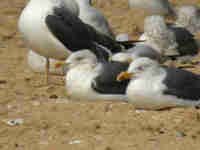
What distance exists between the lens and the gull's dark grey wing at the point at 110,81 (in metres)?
6.62

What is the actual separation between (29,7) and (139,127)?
10.2 ft

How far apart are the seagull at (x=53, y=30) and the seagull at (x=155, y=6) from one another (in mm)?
6228

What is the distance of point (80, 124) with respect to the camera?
5.61 metres

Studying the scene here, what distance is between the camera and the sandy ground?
5012 mm

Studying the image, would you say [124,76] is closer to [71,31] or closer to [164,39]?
[71,31]

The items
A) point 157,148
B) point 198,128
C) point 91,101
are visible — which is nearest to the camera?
point 157,148

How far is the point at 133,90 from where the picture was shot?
6.09 metres

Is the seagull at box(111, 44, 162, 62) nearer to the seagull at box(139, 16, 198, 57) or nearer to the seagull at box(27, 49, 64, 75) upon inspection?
the seagull at box(139, 16, 198, 57)

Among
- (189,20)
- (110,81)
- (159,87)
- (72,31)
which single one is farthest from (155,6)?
(159,87)

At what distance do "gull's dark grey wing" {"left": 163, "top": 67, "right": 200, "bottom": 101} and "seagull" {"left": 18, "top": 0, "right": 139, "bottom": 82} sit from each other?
206 cm

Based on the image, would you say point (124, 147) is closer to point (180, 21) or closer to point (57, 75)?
point (57, 75)

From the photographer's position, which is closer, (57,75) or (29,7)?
(29,7)

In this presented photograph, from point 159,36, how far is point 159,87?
12.4ft

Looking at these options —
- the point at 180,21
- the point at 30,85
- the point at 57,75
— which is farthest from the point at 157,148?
the point at 180,21
